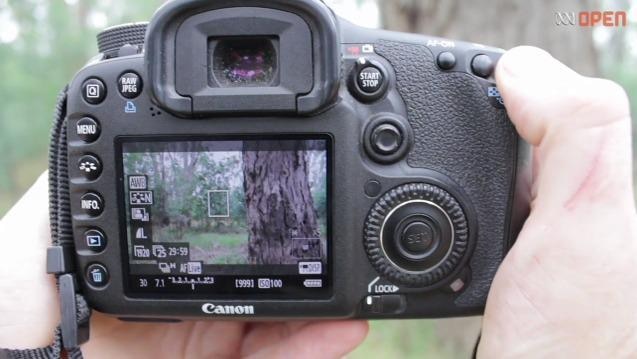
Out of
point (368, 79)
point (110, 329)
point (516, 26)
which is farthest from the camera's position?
point (516, 26)

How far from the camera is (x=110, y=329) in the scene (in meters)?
0.97

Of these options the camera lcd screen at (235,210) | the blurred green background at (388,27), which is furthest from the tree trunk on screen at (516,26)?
the camera lcd screen at (235,210)

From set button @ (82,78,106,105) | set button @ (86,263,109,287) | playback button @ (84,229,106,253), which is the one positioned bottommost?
set button @ (86,263,109,287)

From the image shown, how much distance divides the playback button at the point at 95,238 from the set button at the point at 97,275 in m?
0.03

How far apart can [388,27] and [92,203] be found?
1.35 meters

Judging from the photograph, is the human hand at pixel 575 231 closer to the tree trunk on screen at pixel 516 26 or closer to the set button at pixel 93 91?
the set button at pixel 93 91

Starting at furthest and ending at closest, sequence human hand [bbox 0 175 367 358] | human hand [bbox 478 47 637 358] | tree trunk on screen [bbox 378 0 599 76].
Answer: tree trunk on screen [bbox 378 0 599 76]
human hand [bbox 0 175 367 358]
human hand [bbox 478 47 637 358]

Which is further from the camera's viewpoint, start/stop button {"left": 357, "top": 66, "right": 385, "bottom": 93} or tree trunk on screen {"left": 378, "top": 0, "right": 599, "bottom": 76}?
tree trunk on screen {"left": 378, "top": 0, "right": 599, "bottom": 76}

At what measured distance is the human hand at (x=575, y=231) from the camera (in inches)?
27.2

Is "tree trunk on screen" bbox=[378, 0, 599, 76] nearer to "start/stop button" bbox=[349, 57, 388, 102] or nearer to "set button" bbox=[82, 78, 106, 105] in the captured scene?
"start/stop button" bbox=[349, 57, 388, 102]

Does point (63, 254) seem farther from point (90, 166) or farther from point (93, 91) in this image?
point (93, 91)

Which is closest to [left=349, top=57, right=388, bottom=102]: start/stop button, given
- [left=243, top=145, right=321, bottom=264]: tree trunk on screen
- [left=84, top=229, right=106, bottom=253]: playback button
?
[left=243, top=145, right=321, bottom=264]: tree trunk on screen

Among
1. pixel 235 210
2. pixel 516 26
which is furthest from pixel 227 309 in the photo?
pixel 516 26

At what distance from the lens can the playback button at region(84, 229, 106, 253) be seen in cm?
83
